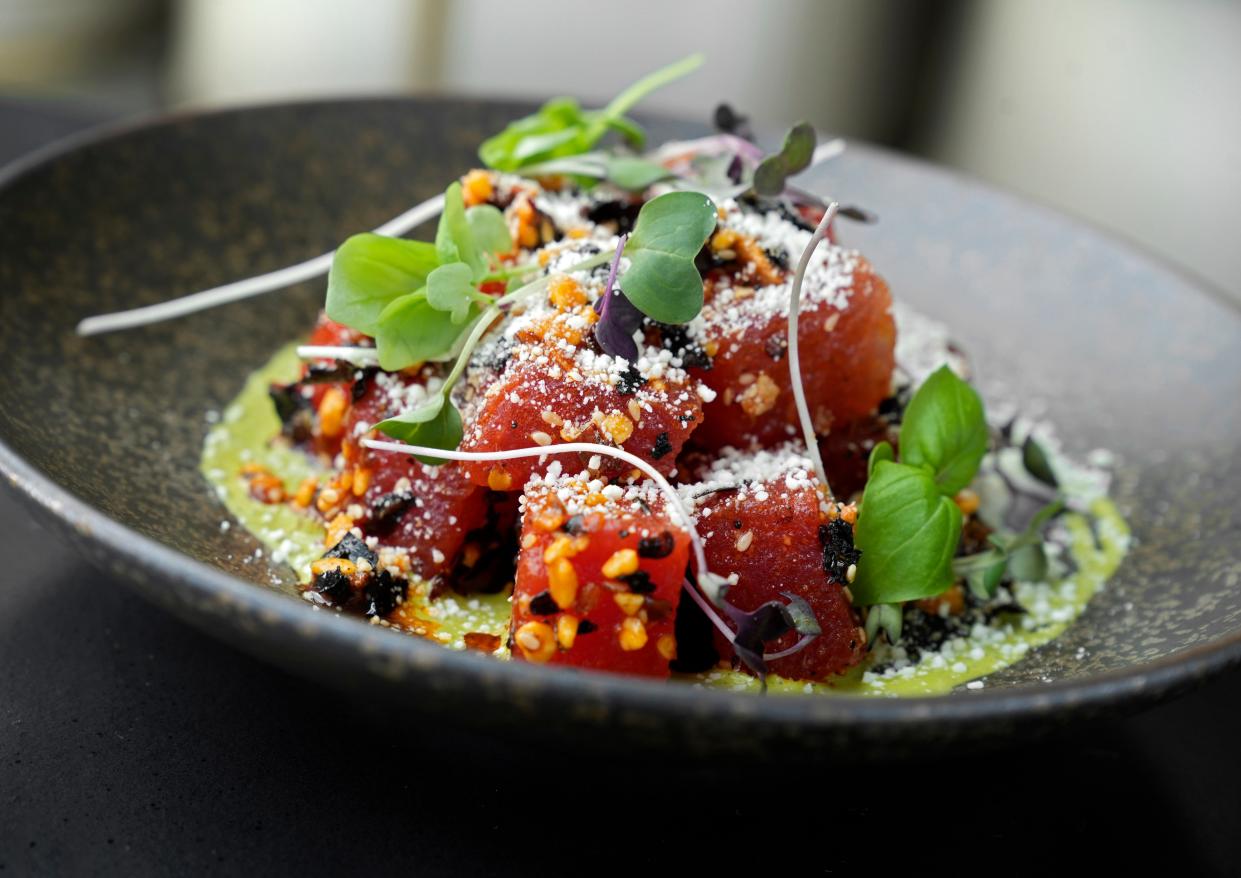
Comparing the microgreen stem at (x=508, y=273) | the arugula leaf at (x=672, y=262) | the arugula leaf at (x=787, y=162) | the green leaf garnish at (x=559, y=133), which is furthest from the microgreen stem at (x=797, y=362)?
the green leaf garnish at (x=559, y=133)

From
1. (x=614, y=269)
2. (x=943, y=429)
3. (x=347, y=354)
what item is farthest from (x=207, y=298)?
(x=943, y=429)

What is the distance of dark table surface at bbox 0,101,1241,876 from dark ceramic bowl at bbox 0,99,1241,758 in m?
0.16

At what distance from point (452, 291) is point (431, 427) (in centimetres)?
20

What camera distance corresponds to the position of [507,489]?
165 cm

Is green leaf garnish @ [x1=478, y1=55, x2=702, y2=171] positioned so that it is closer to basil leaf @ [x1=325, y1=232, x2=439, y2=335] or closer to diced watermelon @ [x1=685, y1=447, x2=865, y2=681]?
basil leaf @ [x1=325, y1=232, x2=439, y2=335]

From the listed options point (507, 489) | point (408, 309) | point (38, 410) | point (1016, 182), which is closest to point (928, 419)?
point (507, 489)

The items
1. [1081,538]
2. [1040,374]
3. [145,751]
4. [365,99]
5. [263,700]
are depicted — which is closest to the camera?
[145,751]

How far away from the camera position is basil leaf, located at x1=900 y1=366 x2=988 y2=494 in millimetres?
1834

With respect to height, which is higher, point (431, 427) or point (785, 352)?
point (785, 352)

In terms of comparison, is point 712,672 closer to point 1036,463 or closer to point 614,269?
point 614,269

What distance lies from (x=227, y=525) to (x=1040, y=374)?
→ 1.65m

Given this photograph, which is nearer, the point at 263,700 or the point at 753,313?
the point at 263,700

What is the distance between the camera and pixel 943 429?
1835 mm

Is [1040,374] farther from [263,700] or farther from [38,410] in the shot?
[38,410]
